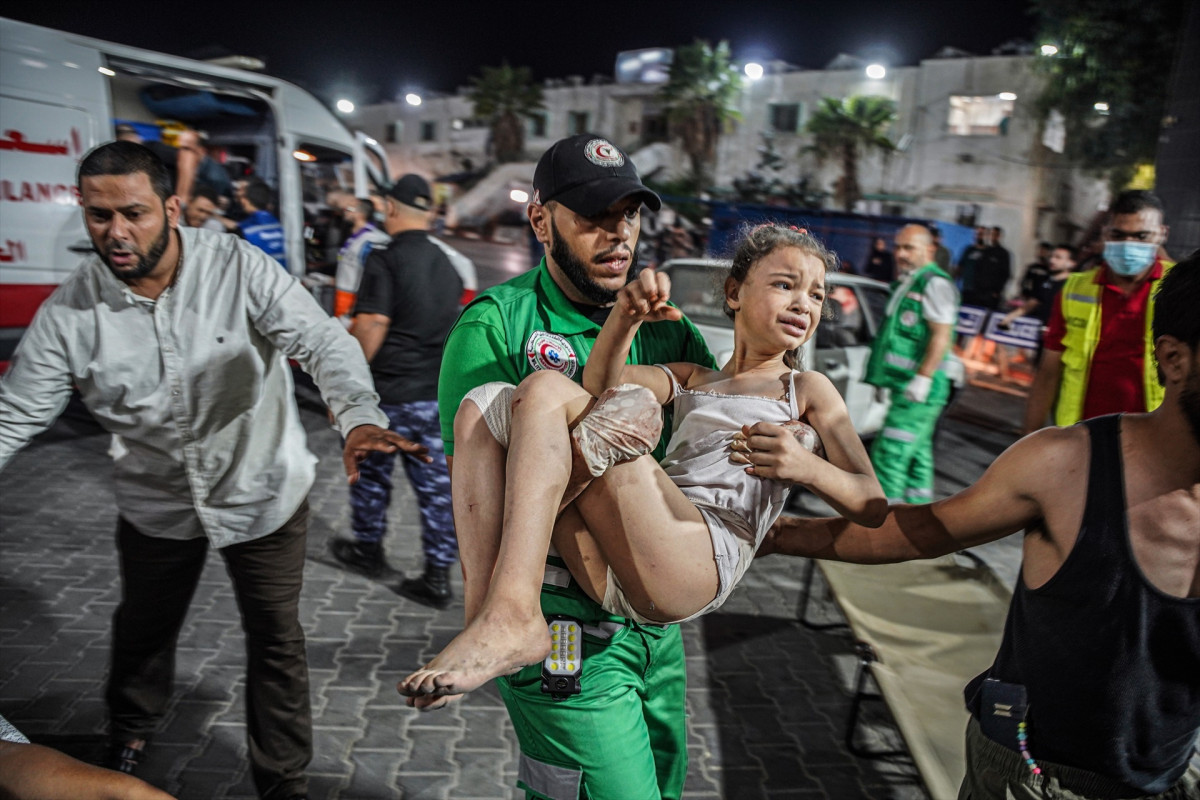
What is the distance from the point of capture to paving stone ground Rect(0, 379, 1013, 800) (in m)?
3.03

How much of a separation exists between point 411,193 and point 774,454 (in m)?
3.56

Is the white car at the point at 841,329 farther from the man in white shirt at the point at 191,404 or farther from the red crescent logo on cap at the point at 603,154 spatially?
the red crescent logo on cap at the point at 603,154

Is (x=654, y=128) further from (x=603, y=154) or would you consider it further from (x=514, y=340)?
(x=514, y=340)

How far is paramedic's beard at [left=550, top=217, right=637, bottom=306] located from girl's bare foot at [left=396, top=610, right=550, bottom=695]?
789 millimetres

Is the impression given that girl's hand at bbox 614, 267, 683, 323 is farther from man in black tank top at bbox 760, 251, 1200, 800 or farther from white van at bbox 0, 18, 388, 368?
white van at bbox 0, 18, 388, 368

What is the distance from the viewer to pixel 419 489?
4480 mm

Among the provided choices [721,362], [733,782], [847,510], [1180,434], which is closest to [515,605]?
[847,510]

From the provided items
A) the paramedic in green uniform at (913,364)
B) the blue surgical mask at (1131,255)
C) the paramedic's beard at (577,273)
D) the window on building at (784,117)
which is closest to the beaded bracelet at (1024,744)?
the paramedic's beard at (577,273)

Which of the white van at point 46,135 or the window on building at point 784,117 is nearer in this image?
the white van at point 46,135

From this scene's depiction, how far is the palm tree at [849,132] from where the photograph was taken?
107 feet

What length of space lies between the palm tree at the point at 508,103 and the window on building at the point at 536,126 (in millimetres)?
285

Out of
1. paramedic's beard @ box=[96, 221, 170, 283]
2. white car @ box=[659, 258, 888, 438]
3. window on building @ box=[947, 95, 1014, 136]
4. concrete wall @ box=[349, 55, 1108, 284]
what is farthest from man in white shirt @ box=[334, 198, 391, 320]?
window on building @ box=[947, 95, 1014, 136]

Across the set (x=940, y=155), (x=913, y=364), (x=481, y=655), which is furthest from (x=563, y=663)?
(x=940, y=155)

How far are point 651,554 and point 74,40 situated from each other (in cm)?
718
